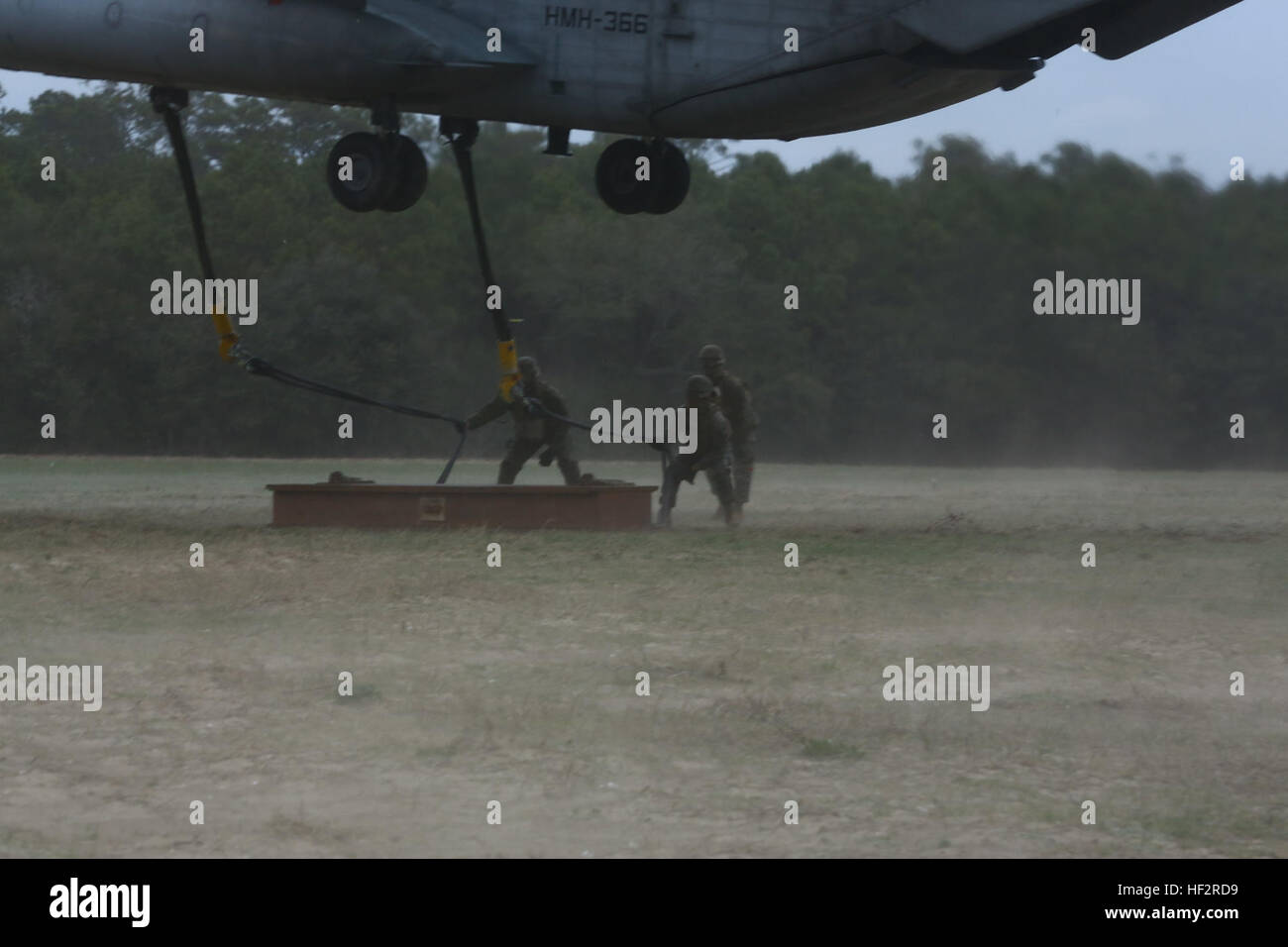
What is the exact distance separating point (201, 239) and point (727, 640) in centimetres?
912

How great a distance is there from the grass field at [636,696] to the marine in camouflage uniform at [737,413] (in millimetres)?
2645

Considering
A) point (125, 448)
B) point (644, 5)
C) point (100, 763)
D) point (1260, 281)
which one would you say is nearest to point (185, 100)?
point (644, 5)

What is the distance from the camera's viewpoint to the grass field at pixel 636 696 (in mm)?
6949

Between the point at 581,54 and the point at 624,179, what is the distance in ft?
6.68

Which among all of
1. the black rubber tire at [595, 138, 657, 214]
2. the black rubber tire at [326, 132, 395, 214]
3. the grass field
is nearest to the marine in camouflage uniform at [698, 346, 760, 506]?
the black rubber tire at [595, 138, 657, 214]

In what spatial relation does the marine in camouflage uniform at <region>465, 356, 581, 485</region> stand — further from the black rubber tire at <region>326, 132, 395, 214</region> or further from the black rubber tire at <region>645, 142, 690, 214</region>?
the black rubber tire at <region>326, 132, 395, 214</region>

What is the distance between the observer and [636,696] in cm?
932

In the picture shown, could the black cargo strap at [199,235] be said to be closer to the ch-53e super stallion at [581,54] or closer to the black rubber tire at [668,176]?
the ch-53e super stallion at [581,54]

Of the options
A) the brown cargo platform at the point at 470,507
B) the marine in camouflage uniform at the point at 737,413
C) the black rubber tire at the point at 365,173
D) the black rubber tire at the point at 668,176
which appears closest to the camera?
the brown cargo platform at the point at 470,507

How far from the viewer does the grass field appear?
6949 millimetres

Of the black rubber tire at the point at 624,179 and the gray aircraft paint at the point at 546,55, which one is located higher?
the gray aircraft paint at the point at 546,55

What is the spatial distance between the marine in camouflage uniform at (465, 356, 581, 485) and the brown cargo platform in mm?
1496

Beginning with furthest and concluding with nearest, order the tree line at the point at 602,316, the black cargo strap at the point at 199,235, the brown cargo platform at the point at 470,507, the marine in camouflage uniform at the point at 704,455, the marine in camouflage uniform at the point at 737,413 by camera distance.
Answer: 1. the tree line at the point at 602,316
2. the marine in camouflage uniform at the point at 737,413
3. the marine in camouflage uniform at the point at 704,455
4. the black cargo strap at the point at 199,235
5. the brown cargo platform at the point at 470,507

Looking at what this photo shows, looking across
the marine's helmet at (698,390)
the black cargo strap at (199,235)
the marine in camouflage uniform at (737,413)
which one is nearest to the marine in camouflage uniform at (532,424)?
the black cargo strap at (199,235)
